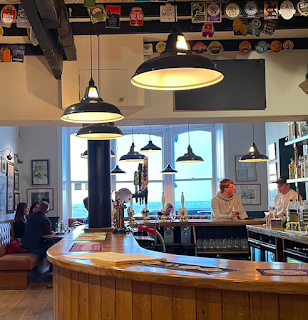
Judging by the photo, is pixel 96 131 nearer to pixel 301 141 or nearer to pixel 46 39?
pixel 46 39

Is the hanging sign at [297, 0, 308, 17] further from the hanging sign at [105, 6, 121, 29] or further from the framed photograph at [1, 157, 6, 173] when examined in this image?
the framed photograph at [1, 157, 6, 173]

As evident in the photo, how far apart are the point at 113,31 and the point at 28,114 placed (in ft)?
5.37

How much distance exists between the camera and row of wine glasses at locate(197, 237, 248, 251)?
7004mm

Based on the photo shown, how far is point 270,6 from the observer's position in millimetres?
5102

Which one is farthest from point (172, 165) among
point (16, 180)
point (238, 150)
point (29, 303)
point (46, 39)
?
point (46, 39)

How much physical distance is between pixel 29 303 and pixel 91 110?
3.57 m

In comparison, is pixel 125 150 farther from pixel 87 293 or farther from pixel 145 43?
pixel 87 293

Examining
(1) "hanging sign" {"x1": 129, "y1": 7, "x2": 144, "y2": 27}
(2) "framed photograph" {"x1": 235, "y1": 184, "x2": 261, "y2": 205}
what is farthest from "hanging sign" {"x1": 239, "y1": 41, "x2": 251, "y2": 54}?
(2) "framed photograph" {"x1": 235, "y1": 184, "x2": 261, "y2": 205}

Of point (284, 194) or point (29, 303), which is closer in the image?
point (29, 303)

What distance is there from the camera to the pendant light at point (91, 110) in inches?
155

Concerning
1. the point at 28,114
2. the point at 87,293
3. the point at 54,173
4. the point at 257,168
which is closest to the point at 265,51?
the point at 28,114

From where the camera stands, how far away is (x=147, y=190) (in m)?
7.04

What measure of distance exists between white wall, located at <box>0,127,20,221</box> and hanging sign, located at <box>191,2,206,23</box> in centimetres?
689

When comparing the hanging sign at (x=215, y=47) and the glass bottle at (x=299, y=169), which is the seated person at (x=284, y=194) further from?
the hanging sign at (x=215, y=47)
